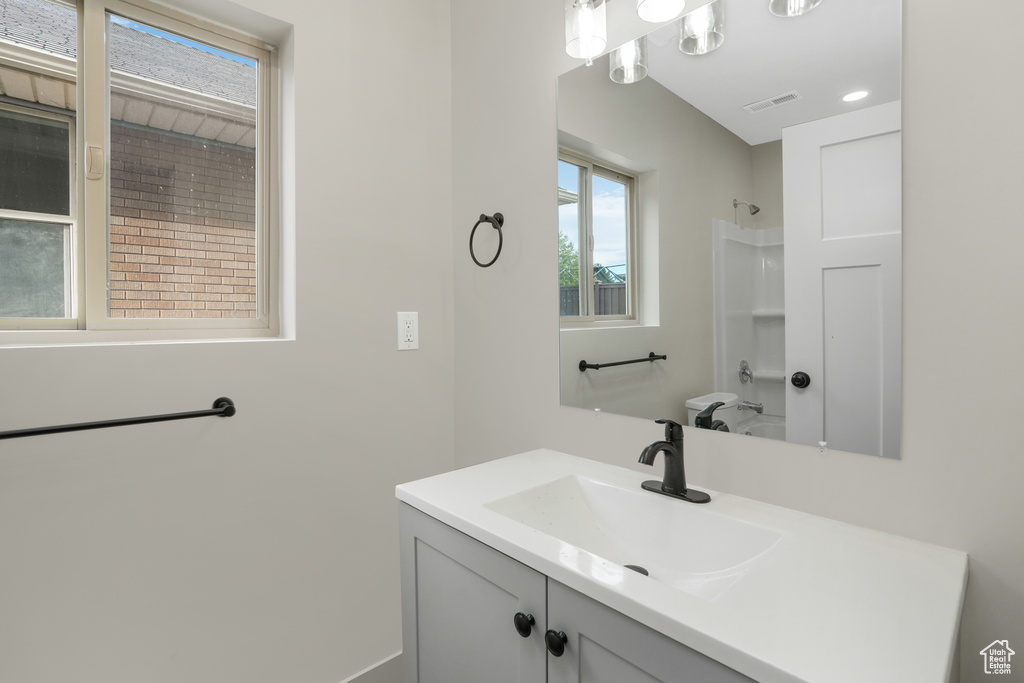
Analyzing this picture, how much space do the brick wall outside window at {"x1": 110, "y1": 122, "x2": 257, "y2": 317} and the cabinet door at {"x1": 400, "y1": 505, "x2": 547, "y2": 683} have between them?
0.86m

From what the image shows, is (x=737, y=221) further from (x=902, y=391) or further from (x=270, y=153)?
(x=270, y=153)

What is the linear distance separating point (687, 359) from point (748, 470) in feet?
0.86

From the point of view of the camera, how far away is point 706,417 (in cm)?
112

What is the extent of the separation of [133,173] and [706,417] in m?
1.53

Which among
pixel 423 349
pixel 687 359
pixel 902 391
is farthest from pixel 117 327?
pixel 902 391

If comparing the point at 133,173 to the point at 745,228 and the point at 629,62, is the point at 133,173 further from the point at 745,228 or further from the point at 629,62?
the point at 745,228

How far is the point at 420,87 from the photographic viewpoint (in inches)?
67.0

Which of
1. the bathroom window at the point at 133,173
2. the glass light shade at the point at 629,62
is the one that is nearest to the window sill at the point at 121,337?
the bathroom window at the point at 133,173

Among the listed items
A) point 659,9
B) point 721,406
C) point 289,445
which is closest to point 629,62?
point 659,9

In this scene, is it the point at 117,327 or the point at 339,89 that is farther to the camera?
the point at 339,89

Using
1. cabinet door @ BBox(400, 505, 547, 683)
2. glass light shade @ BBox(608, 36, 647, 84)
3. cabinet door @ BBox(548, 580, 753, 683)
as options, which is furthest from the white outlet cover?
cabinet door @ BBox(548, 580, 753, 683)

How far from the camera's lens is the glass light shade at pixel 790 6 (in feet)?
3.13

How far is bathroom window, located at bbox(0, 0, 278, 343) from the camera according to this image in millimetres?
1192

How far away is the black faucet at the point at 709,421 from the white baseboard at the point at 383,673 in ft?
4.13
